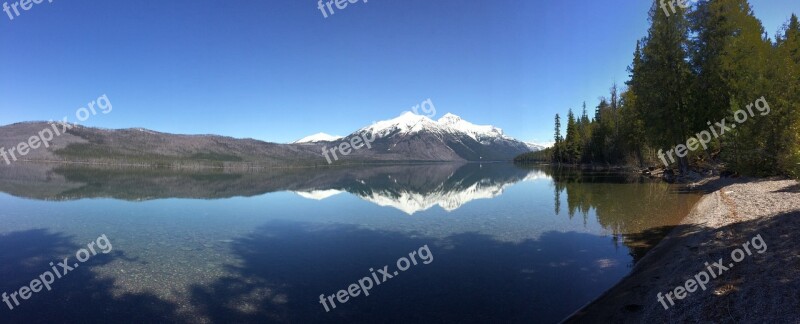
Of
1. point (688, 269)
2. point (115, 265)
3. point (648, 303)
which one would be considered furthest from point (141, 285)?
point (688, 269)

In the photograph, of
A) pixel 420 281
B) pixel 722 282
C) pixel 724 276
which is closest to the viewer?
pixel 722 282

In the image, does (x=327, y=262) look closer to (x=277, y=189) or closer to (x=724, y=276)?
(x=724, y=276)

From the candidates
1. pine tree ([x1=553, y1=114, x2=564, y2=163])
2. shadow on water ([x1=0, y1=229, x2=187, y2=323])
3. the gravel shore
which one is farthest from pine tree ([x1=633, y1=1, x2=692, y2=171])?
pine tree ([x1=553, y1=114, x2=564, y2=163])

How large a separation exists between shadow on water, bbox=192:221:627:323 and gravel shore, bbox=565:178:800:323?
1.33 metres

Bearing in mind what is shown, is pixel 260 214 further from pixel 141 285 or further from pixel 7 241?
pixel 141 285

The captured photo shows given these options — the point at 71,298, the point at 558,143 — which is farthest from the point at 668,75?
the point at 558,143

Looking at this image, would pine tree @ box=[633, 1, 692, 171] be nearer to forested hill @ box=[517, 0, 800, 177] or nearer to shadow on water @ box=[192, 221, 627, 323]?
forested hill @ box=[517, 0, 800, 177]

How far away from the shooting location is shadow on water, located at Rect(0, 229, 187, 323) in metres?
11.7

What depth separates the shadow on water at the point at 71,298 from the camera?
11.7 meters

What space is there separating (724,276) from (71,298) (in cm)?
1996

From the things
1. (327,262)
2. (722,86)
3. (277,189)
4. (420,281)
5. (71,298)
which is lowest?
(420,281)

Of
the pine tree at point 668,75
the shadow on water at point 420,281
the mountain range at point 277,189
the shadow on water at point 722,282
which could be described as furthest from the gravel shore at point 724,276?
the pine tree at point 668,75

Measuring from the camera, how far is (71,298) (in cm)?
1330

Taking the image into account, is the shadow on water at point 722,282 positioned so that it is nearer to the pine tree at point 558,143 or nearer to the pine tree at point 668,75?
the pine tree at point 668,75
